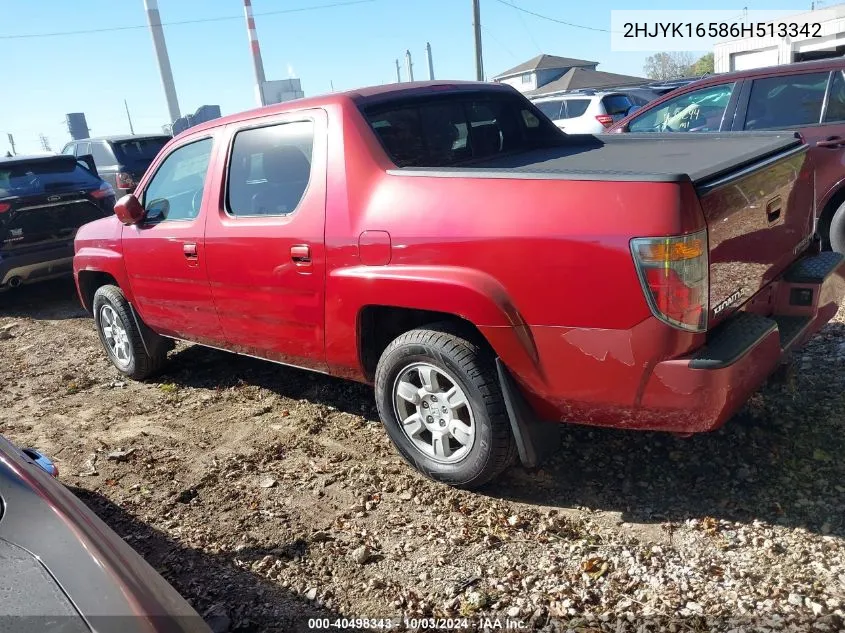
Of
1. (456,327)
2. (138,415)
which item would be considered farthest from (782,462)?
(138,415)

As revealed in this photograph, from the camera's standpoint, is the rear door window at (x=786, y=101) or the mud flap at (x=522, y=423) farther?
the rear door window at (x=786, y=101)

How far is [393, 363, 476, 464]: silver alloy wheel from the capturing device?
124 inches

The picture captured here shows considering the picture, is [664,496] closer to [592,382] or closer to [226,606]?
[592,382]

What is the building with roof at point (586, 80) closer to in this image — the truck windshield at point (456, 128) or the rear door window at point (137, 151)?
the rear door window at point (137, 151)

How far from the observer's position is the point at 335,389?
184 inches

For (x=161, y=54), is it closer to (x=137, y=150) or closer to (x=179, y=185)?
(x=137, y=150)

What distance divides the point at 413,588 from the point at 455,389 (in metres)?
0.86

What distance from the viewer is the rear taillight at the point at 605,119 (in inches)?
507

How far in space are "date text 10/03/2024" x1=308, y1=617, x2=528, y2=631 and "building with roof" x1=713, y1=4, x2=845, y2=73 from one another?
28674 mm

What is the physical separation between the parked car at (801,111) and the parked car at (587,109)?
7.18 meters

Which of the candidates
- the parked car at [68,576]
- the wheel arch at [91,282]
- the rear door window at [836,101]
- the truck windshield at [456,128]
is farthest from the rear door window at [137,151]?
the parked car at [68,576]

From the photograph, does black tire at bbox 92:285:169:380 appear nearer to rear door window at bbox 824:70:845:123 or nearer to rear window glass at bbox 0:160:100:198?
rear window glass at bbox 0:160:100:198

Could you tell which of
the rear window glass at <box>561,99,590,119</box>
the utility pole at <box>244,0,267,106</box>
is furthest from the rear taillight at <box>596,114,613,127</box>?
the utility pole at <box>244,0,267,106</box>

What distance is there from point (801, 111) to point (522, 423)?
14.0 feet
